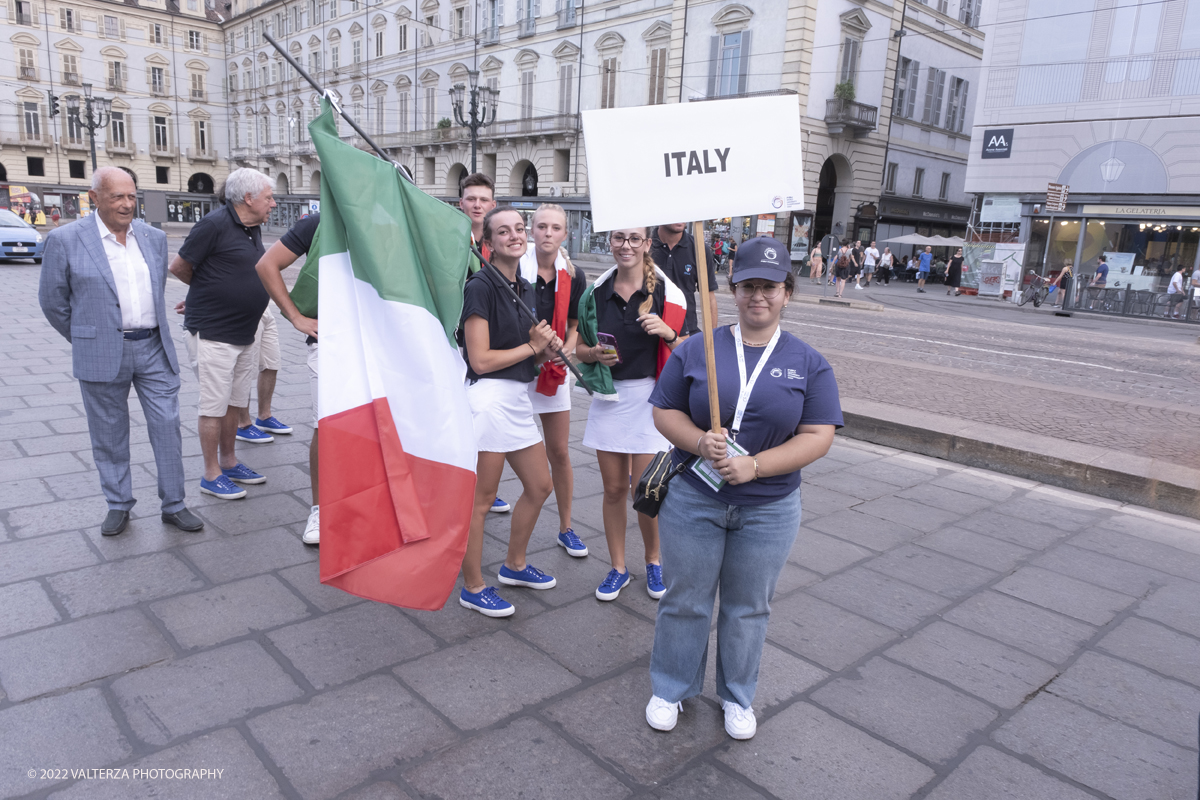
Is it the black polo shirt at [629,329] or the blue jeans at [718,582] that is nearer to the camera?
the blue jeans at [718,582]

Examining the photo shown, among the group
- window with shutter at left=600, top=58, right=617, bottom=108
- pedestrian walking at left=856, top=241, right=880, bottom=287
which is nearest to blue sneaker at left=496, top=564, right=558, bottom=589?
pedestrian walking at left=856, top=241, right=880, bottom=287

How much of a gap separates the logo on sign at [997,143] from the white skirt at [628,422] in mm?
26486

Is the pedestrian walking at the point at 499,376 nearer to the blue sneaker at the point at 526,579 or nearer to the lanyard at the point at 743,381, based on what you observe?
the blue sneaker at the point at 526,579

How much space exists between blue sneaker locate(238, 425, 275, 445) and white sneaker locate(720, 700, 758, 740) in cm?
412

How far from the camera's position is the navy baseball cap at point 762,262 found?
8.25 feet

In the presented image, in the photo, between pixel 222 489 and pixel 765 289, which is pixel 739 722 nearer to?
pixel 765 289

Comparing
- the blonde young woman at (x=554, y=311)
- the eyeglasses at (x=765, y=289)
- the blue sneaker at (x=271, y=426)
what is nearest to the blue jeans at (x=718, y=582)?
the eyeglasses at (x=765, y=289)

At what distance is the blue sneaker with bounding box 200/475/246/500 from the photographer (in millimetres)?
4762

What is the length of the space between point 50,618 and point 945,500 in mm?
5026

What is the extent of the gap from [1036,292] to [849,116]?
34.8ft

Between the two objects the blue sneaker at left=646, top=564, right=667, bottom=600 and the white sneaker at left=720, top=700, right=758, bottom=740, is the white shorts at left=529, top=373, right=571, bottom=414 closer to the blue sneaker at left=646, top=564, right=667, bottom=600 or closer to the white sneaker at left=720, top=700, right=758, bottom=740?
the blue sneaker at left=646, top=564, right=667, bottom=600

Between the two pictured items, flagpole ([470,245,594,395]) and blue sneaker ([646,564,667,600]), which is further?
blue sneaker ([646,564,667,600])

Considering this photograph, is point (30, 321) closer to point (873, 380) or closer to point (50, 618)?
point (50, 618)

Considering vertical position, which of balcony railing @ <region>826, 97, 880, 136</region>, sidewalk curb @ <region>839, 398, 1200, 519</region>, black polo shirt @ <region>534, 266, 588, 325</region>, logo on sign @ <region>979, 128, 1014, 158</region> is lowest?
sidewalk curb @ <region>839, 398, 1200, 519</region>
